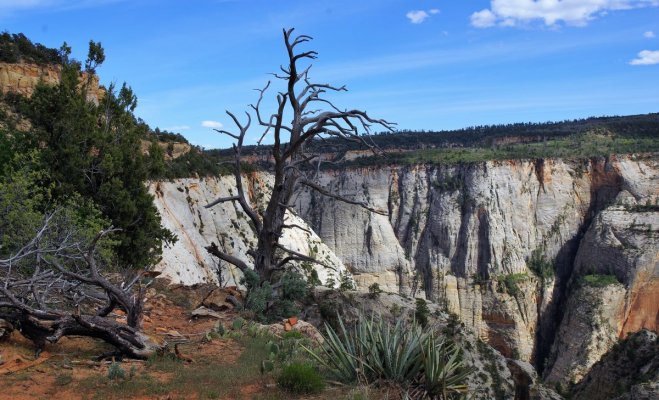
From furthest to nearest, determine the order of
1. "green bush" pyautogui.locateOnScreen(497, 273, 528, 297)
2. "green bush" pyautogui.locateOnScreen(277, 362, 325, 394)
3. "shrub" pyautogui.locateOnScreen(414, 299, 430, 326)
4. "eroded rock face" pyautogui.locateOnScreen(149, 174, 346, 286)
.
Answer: "green bush" pyautogui.locateOnScreen(497, 273, 528, 297) → "eroded rock face" pyautogui.locateOnScreen(149, 174, 346, 286) → "shrub" pyautogui.locateOnScreen(414, 299, 430, 326) → "green bush" pyautogui.locateOnScreen(277, 362, 325, 394)

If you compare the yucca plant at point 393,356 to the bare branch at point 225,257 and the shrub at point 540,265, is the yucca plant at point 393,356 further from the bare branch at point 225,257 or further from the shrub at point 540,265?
the shrub at point 540,265

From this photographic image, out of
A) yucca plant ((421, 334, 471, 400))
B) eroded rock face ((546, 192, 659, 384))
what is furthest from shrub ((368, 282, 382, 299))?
eroded rock face ((546, 192, 659, 384))

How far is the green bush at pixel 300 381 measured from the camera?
5789mm

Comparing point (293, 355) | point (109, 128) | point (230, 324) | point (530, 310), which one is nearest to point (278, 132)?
point (230, 324)

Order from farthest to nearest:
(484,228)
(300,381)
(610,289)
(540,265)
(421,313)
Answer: (484,228) < (540,265) < (610,289) < (421,313) < (300,381)

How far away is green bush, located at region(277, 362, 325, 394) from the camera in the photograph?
19.0ft

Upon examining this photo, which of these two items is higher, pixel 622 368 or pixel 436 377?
pixel 436 377

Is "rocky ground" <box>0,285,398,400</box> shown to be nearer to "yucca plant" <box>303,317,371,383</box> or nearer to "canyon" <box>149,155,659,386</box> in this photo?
"yucca plant" <box>303,317,371,383</box>

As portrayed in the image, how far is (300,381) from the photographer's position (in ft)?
19.0

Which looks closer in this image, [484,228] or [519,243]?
[519,243]

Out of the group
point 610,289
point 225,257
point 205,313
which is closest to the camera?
point 205,313

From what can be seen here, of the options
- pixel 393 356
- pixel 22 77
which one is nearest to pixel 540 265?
pixel 22 77

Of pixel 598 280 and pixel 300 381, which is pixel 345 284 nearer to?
pixel 300 381

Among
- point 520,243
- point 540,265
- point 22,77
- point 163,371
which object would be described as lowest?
point 540,265
